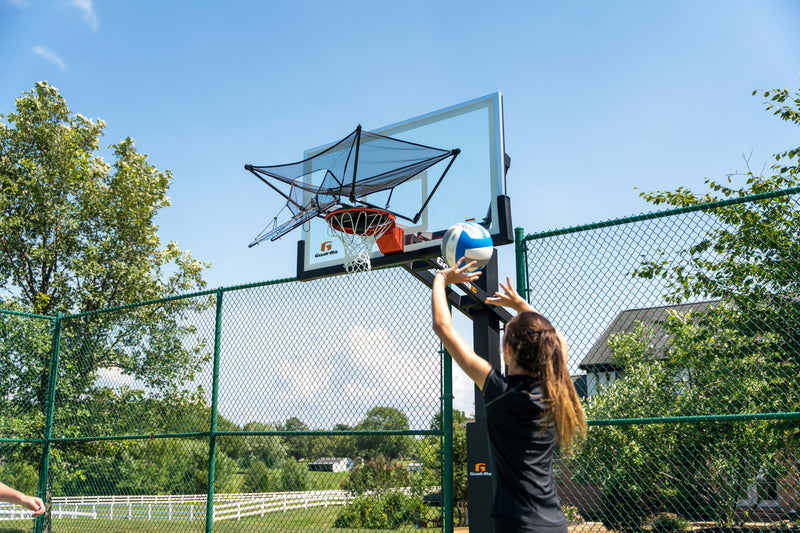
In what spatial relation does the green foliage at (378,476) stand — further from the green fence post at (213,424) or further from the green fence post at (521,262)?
the green fence post at (521,262)

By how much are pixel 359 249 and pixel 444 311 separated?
12.1 feet

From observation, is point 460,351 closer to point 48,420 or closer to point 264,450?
point 264,450

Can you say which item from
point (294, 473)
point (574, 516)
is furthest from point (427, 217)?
point (294, 473)

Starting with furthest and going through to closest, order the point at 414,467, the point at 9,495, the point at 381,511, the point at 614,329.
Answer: the point at 381,511 → the point at 414,467 → the point at 614,329 → the point at 9,495

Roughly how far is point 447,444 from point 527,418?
9.87 feet

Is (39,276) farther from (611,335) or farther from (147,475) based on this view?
(611,335)

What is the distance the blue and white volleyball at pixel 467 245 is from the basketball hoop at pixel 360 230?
1656 mm

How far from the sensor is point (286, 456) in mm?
8266

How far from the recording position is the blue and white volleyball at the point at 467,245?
13.4ft

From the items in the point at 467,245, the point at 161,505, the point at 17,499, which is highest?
the point at 467,245

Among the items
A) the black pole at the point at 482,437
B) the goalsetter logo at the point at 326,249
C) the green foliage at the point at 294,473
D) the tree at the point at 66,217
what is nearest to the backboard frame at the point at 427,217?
the goalsetter logo at the point at 326,249

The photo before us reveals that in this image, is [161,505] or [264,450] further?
[161,505]

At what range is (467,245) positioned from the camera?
4.07m

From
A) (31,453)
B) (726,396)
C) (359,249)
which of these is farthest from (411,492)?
(31,453)
